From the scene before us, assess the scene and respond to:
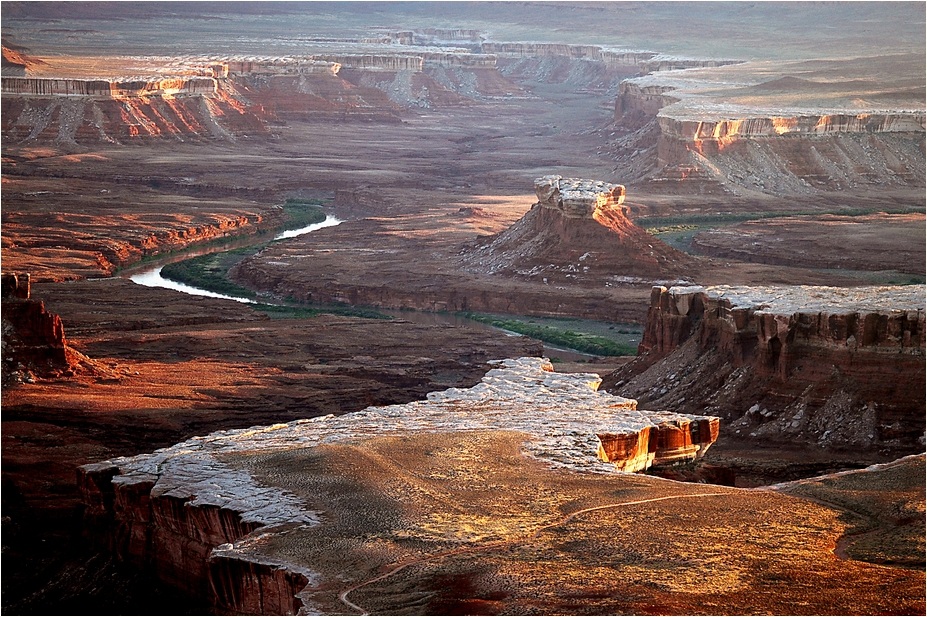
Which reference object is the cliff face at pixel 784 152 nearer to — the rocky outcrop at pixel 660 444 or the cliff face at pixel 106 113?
the cliff face at pixel 106 113

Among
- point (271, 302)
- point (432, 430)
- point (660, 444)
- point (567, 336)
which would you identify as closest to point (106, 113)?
point (271, 302)

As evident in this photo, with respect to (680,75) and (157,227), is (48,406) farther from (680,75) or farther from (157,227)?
(680,75)

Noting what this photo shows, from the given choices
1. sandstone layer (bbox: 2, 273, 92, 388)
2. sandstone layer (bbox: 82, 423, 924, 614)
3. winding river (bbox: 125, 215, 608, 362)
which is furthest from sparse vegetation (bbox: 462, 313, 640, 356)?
sandstone layer (bbox: 82, 423, 924, 614)

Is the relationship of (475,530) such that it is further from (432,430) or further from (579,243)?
(579,243)

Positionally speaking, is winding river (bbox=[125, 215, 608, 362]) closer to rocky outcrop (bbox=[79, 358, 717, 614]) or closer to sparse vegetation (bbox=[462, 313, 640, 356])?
sparse vegetation (bbox=[462, 313, 640, 356])

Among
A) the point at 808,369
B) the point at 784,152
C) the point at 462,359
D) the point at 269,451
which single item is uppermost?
the point at 784,152

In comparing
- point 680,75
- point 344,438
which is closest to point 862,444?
point 344,438
